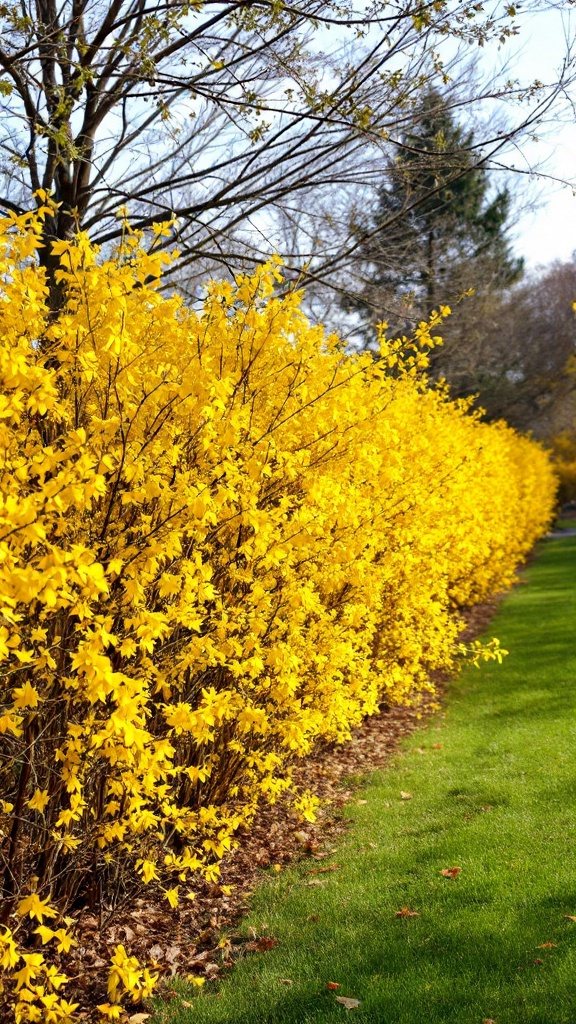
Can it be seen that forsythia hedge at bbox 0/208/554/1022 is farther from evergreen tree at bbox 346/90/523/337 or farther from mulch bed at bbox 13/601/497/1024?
evergreen tree at bbox 346/90/523/337

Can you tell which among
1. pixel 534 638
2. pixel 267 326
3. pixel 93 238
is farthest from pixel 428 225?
pixel 267 326

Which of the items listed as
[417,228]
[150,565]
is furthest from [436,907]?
[417,228]

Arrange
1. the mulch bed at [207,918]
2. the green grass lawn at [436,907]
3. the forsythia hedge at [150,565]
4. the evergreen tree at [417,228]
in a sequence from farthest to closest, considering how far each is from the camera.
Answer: the evergreen tree at [417,228], the mulch bed at [207,918], the green grass lawn at [436,907], the forsythia hedge at [150,565]

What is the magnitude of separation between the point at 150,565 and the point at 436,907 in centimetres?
205

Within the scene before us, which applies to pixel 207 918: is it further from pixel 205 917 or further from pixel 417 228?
pixel 417 228

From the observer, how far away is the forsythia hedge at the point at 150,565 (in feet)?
8.79

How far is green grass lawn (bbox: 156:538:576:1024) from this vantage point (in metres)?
2.94

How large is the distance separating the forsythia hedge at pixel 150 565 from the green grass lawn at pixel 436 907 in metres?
0.44

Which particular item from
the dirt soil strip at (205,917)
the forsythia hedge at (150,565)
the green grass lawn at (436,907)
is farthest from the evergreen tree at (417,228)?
the dirt soil strip at (205,917)

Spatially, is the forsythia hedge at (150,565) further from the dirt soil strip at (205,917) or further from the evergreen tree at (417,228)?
the evergreen tree at (417,228)

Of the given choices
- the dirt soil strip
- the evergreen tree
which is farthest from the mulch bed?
the evergreen tree

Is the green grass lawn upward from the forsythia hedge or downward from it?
downward

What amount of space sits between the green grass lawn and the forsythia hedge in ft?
1.45

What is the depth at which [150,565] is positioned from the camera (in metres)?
2.92
